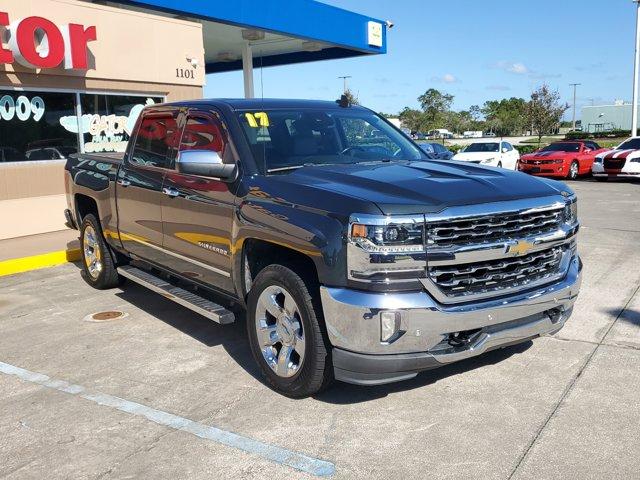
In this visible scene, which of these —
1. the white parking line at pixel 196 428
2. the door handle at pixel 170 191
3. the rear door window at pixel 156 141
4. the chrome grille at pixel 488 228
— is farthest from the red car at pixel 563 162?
the white parking line at pixel 196 428

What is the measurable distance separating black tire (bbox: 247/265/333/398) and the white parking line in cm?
53

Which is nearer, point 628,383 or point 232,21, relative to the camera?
point 628,383

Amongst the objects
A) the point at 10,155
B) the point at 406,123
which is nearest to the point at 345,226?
the point at 10,155

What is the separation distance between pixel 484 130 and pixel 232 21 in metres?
95.3

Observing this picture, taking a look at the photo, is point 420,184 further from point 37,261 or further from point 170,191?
point 37,261

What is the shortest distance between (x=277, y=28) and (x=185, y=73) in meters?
3.69

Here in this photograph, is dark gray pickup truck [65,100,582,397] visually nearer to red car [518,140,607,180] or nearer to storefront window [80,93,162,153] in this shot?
storefront window [80,93,162,153]

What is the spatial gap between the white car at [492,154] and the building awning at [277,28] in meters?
5.29

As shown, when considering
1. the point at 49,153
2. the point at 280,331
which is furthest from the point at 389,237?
the point at 49,153

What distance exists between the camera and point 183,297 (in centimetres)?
534

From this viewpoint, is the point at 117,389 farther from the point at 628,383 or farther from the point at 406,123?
the point at 406,123

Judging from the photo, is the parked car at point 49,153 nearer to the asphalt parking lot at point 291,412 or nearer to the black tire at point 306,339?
the asphalt parking lot at point 291,412

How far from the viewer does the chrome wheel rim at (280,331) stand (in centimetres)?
418

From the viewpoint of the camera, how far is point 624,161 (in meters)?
20.5
